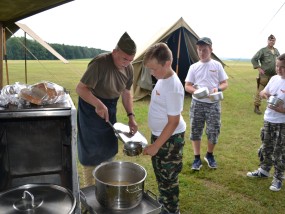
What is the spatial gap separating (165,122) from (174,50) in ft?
21.2

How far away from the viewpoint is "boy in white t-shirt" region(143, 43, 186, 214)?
6.30ft

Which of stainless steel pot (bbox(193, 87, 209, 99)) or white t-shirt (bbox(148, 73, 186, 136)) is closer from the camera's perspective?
white t-shirt (bbox(148, 73, 186, 136))

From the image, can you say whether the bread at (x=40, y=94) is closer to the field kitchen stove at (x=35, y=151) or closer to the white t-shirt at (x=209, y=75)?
the field kitchen stove at (x=35, y=151)

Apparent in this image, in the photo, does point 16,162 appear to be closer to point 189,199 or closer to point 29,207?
point 29,207

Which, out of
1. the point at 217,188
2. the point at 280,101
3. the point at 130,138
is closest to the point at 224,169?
the point at 217,188

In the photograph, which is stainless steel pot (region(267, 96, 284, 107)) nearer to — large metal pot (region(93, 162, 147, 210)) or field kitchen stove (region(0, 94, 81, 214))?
large metal pot (region(93, 162, 147, 210))

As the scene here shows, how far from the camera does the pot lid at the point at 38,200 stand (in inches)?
47.3

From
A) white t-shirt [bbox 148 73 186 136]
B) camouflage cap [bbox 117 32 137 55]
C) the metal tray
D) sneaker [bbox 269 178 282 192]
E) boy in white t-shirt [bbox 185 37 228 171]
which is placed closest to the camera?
the metal tray

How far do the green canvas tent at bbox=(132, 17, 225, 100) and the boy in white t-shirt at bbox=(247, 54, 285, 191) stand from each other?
4.80 meters

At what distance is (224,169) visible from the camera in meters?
3.62

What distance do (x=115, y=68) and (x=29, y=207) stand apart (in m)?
1.28

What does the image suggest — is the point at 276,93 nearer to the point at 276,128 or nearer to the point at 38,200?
the point at 276,128

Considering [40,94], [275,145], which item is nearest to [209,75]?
[275,145]

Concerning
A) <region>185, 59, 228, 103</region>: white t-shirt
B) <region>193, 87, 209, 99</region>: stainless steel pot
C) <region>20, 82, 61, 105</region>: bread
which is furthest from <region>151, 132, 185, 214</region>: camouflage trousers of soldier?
<region>185, 59, 228, 103</region>: white t-shirt
